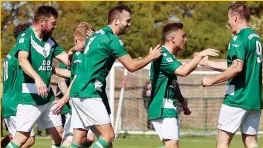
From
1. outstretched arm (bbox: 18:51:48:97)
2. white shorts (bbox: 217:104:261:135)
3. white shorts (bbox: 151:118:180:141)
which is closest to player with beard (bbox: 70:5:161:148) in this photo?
outstretched arm (bbox: 18:51:48:97)

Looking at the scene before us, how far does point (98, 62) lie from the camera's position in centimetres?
941

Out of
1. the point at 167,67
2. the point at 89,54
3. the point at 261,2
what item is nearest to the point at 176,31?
the point at 167,67

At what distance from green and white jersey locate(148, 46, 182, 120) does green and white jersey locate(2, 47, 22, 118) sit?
2270mm

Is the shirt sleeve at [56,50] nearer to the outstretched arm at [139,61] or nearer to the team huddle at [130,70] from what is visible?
the team huddle at [130,70]

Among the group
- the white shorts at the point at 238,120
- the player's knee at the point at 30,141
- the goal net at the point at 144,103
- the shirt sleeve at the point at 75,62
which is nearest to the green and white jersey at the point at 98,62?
the white shorts at the point at 238,120

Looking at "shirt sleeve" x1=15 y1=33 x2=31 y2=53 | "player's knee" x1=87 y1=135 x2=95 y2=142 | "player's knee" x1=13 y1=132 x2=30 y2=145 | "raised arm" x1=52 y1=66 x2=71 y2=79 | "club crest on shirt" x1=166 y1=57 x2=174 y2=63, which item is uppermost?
"shirt sleeve" x1=15 y1=33 x2=31 y2=53

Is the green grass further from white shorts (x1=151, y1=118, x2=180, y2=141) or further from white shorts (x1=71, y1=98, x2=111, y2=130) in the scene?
white shorts (x1=71, y1=98, x2=111, y2=130)

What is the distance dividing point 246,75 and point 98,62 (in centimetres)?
189

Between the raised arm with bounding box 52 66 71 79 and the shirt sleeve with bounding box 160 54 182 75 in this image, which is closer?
the shirt sleeve with bounding box 160 54 182 75

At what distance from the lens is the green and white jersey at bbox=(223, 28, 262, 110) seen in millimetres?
9398

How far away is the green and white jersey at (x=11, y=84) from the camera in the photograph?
440 inches

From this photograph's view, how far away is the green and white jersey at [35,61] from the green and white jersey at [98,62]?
1.17m

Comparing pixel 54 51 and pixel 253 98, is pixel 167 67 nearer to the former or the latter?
pixel 253 98

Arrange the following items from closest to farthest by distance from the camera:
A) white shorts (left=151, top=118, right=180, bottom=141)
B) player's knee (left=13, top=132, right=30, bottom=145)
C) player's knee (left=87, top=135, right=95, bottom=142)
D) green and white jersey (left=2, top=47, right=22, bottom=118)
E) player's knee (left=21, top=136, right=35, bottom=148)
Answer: white shorts (left=151, top=118, right=180, bottom=141) < player's knee (left=13, top=132, right=30, bottom=145) < green and white jersey (left=2, top=47, right=22, bottom=118) < player's knee (left=21, top=136, right=35, bottom=148) < player's knee (left=87, top=135, right=95, bottom=142)
